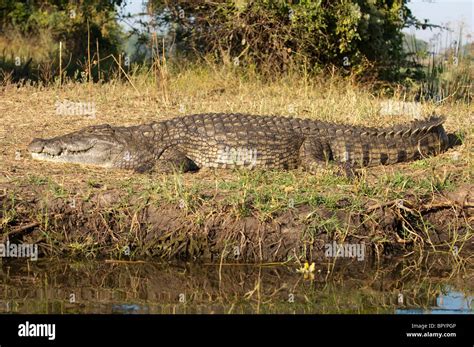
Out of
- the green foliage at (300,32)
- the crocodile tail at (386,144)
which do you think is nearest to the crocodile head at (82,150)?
the crocodile tail at (386,144)

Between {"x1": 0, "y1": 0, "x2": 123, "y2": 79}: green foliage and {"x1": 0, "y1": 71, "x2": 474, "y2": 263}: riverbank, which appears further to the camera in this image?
{"x1": 0, "y1": 0, "x2": 123, "y2": 79}: green foliage

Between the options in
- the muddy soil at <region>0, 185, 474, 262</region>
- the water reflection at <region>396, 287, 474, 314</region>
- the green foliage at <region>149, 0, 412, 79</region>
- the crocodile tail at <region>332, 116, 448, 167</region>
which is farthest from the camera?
the green foliage at <region>149, 0, 412, 79</region>

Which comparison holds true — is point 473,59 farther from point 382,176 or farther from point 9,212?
point 9,212

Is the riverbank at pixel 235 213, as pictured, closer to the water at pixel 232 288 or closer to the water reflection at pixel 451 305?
the water at pixel 232 288

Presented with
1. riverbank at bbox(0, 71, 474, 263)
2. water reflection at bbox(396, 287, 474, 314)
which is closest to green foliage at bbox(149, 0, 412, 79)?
riverbank at bbox(0, 71, 474, 263)

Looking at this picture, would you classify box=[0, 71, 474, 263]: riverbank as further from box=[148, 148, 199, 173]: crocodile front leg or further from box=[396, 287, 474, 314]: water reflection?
box=[396, 287, 474, 314]: water reflection

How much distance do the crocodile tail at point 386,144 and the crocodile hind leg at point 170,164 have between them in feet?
5.35

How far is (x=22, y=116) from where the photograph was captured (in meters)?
10.5

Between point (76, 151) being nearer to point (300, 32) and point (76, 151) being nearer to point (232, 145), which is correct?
point (232, 145)

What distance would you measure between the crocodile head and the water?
211 cm

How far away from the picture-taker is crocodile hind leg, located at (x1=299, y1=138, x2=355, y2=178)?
842cm

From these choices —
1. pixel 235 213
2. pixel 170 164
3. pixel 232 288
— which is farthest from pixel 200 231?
pixel 170 164

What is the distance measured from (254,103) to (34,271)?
18.2 ft

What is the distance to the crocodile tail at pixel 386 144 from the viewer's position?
350 inches
